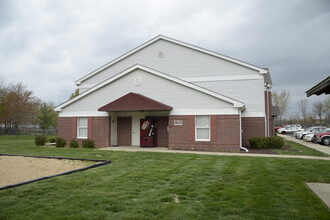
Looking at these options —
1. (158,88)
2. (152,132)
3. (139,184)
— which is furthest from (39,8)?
(139,184)

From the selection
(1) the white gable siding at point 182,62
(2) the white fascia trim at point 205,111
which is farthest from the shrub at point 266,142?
(1) the white gable siding at point 182,62

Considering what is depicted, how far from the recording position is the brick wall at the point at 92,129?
17.7 metres

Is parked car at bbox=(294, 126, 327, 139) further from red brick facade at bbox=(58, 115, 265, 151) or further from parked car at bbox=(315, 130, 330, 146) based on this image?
red brick facade at bbox=(58, 115, 265, 151)

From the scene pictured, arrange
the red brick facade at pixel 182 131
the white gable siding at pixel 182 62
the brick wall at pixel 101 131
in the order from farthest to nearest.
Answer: the white gable siding at pixel 182 62 → the brick wall at pixel 101 131 → the red brick facade at pixel 182 131

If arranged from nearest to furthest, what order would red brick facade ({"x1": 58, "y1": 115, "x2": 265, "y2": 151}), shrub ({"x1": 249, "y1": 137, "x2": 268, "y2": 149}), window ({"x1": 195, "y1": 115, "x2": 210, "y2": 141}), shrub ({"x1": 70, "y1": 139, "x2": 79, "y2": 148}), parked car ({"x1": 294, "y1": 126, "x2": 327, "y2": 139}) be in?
red brick facade ({"x1": 58, "y1": 115, "x2": 265, "y2": 151}) < window ({"x1": 195, "y1": 115, "x2": 210, "y2": 141}) < shrub ({"x1": 249, "y1": 137, "x2": 268, "y2": 149}) < shrub ({"x1": 70, "y1": 139, "x2": 79, "y2": 148}) < parked car ({"x1": 294, "y1": 126, "x2": 327, "y2": 139})

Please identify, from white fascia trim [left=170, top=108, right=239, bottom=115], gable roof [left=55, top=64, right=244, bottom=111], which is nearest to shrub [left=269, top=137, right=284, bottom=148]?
white fascia trim [left=170, top=108, right=239, bottom=115]

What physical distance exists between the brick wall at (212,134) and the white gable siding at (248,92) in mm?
4289

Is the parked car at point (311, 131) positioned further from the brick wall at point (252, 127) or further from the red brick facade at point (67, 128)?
the red brick facade at point (67, 128)

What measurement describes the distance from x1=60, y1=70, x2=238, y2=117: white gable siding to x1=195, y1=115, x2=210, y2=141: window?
442mm

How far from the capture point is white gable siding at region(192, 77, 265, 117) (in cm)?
1878

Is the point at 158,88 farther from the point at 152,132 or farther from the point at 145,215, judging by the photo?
the point at 145,215

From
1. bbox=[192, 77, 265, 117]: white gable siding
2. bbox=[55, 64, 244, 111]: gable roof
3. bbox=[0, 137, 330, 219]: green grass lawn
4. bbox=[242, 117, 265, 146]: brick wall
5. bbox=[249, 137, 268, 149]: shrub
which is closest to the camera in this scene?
bbox=[0, 137, 330, 219]: green grass lawn

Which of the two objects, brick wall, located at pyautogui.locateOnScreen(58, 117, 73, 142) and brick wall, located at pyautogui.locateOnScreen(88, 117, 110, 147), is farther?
brick wall, located at pyautogui.locateOnScreen(58, 117, 73, 142)

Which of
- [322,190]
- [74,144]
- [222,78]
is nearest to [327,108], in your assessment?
[222,78]
